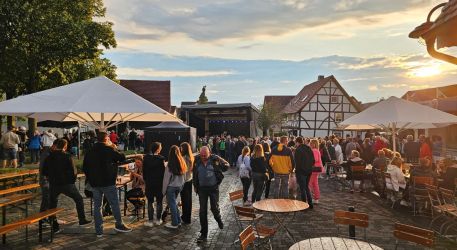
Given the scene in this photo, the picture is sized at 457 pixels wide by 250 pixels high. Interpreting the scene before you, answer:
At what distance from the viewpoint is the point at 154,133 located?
23.3 meters

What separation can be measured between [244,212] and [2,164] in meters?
12.6

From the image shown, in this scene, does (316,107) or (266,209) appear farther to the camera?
(316,107)

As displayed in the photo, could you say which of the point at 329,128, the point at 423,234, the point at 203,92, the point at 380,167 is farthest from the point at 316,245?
the point at 203,92

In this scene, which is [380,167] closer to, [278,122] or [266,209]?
[266,209]

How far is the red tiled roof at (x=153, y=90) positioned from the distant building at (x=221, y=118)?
562 cm

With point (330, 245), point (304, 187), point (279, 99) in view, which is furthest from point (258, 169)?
point (279, 99)

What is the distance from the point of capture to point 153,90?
140 feet

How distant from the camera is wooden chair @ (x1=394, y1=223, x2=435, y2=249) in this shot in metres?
4.82

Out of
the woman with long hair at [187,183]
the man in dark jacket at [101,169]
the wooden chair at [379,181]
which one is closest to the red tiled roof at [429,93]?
the wooden chair at [379,181]

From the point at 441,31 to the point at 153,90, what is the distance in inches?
1592

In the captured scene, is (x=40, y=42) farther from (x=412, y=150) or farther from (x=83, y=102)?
(x=412, y=150)

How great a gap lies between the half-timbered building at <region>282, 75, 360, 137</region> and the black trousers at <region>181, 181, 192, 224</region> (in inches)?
1298

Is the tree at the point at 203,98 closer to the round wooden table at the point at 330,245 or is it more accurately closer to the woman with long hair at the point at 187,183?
the woman with long hair at the point at 187,183

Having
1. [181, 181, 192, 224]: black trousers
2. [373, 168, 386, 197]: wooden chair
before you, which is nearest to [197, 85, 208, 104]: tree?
[373, 168, 386, 197]: wooden chair
